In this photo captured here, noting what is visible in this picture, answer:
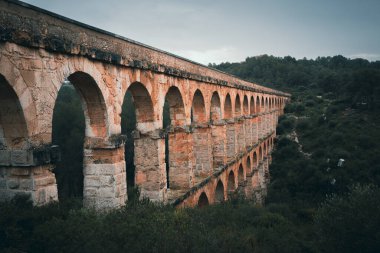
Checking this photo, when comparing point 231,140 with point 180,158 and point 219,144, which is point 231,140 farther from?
point 180,158

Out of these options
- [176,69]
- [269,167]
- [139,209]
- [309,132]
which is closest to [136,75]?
[176,69]

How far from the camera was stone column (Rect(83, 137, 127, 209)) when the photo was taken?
6.23 m

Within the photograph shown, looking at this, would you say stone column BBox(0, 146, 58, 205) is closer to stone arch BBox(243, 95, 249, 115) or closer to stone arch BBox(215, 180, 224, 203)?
stone arch BBox(215, 180, 224, 203)

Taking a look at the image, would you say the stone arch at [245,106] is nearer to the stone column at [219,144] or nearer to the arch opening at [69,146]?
the stone column at [219,144]

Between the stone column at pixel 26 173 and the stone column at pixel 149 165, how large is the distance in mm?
3432

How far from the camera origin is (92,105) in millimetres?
→ 6176

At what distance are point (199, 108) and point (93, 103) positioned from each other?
6.44 meters

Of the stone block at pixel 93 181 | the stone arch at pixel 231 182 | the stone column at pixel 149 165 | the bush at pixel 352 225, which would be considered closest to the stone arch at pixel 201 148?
the stone arch at pixel 231 182

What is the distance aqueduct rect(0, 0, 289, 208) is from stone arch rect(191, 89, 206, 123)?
336mm

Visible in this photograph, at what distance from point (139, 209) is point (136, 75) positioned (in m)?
3.08

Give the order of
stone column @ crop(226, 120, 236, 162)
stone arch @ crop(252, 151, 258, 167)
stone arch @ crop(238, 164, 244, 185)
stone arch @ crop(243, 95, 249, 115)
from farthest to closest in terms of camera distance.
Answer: stone arch @ crop(252, 151, 258, 167)
stone arch @ crop(243, 95, 249, 115)
stone arch @ crop(238, 164, 244, 185)
stone column @ crop(226, 120, 236, 162)

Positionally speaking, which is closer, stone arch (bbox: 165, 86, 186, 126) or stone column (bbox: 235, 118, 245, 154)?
stone arch (bbox: 165, 86, 186, 126)

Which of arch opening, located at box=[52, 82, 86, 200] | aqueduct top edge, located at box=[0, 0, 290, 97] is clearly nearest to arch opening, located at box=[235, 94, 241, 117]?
arch opening, located at box=[52, 82, 86, 200]

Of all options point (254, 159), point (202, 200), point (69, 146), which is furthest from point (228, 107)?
point (69, 146)
